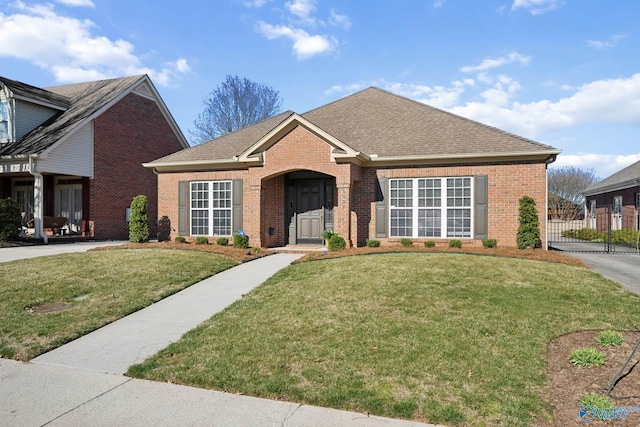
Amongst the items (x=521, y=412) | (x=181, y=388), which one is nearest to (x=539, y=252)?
(x=521, y=412)

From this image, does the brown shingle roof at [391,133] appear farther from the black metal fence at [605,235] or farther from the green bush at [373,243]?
the black metal fence at [605,235]

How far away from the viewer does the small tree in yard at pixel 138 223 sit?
15.6m

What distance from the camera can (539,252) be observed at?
1159cm

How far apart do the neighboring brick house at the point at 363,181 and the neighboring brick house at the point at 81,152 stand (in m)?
5.24

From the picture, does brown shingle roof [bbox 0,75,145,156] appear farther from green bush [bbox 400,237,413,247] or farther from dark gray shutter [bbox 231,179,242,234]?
green bush [bbox 400,237,413,247]

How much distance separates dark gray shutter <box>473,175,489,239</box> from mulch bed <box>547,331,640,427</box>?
7751mm

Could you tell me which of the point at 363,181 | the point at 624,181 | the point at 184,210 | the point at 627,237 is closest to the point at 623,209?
the point at 624,181

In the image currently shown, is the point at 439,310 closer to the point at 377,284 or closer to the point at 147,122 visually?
the point at 377,284

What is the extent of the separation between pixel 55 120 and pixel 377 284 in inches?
790

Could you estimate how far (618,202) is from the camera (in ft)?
74.7

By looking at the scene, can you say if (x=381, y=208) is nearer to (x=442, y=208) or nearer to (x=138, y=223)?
(x=442, y=208)

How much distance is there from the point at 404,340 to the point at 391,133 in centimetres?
1085

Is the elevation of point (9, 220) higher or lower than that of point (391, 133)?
lower

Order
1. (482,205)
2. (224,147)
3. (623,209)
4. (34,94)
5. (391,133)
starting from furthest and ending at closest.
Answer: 1. (623,209)
2. (34,94)
3. (224,147)
4. (391,133)
5. (482,205)
